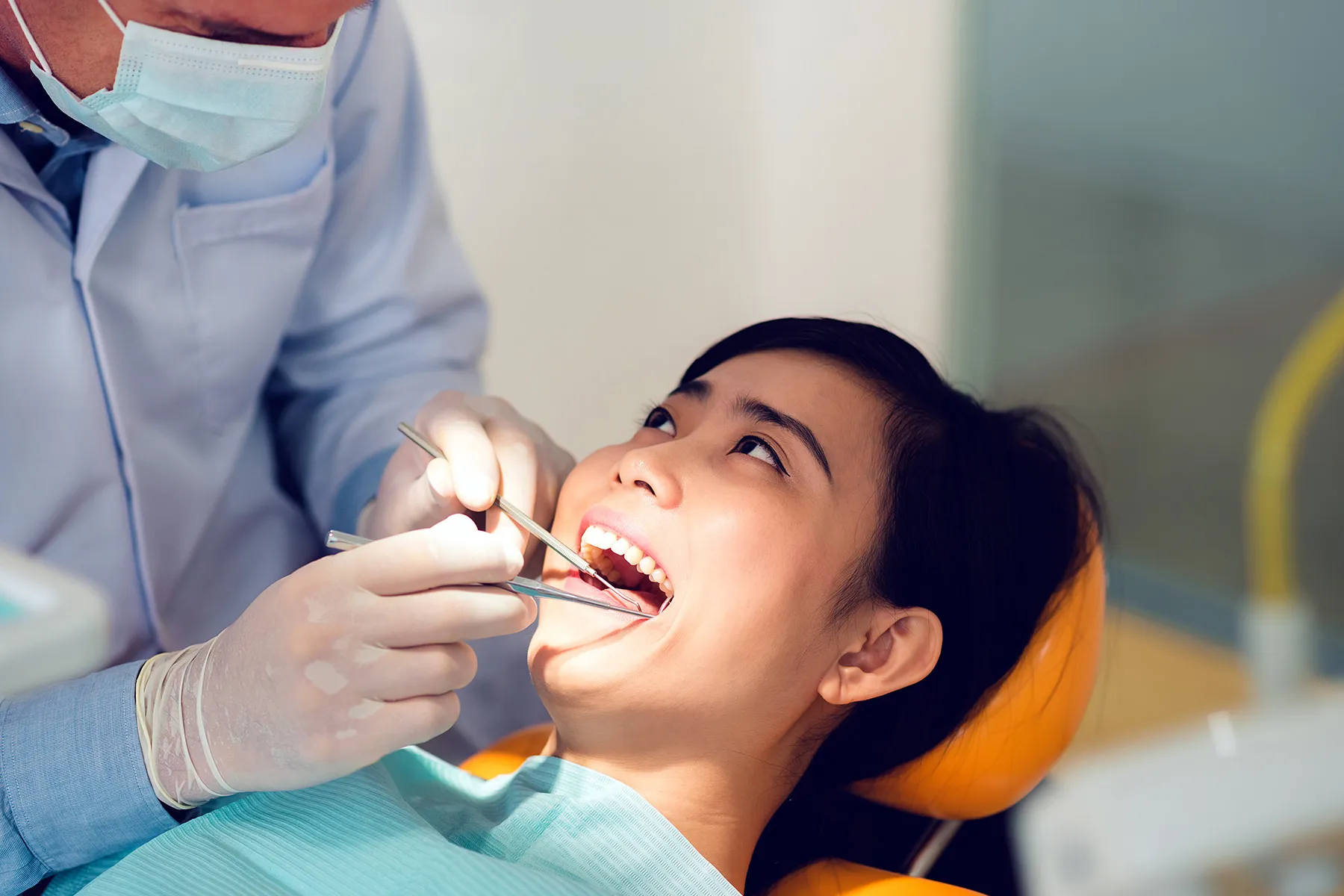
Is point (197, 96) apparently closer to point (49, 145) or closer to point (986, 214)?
point (49, 145)

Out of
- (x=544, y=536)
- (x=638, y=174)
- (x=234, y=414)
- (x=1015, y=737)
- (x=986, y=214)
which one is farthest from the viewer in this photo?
(x=986, y=214)

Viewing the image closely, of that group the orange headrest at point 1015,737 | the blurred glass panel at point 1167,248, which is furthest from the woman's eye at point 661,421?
the blurred glass panel at point 1167,248

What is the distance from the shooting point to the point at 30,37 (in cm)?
101

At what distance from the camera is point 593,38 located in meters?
2.22

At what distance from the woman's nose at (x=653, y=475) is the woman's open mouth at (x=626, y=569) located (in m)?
0.06

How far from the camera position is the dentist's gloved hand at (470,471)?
1.16 metres

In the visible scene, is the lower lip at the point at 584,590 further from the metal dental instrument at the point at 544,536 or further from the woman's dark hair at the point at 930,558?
the woman's dark hair at the point at 930,558

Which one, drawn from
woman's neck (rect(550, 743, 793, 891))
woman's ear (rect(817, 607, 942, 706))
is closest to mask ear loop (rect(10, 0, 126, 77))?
woman's neck (rect(550, 743, 793, 891))

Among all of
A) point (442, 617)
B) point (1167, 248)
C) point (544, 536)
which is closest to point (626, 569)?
point (544, 536)

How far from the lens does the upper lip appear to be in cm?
114

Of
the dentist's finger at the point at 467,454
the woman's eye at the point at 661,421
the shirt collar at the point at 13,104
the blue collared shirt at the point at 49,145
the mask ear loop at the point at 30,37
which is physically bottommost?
the woman's eye at the point at 661,421

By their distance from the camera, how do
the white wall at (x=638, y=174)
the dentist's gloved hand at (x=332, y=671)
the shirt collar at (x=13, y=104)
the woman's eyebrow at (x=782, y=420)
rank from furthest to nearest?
the white wall at (x=638, y=174)
the woman's eyebrow at (x=782, y=420)
the shirt collar at (x=13, y=104)
the dentist's gloved hand at (x=332, y=671)

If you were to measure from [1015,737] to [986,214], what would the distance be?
2.38 metres

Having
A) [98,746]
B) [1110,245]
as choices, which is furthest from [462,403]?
Result: [1110,245]
